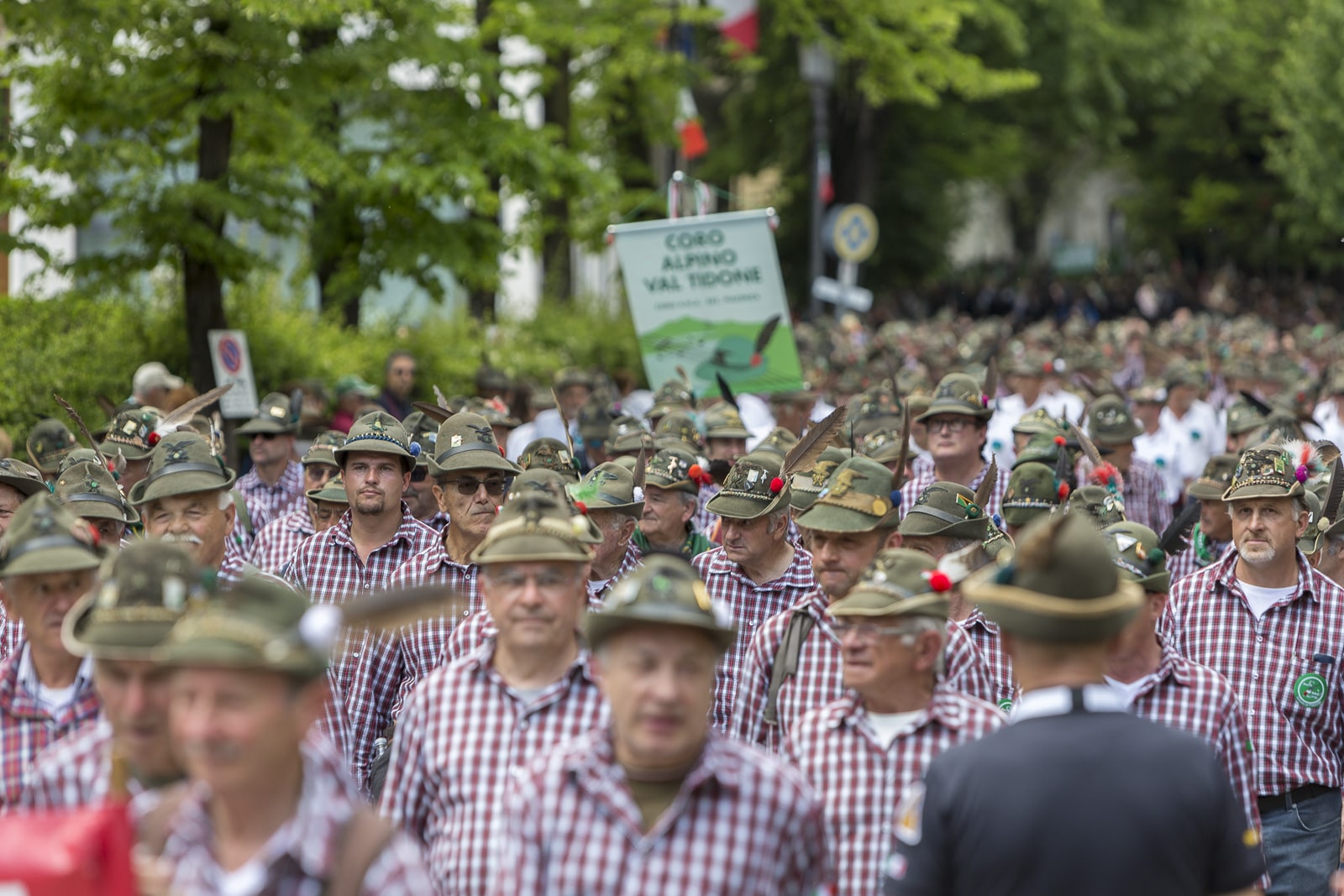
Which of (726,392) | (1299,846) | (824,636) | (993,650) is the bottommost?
(1299,846)

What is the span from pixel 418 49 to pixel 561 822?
1212 cm

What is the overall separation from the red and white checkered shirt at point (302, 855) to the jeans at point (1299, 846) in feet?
14.5

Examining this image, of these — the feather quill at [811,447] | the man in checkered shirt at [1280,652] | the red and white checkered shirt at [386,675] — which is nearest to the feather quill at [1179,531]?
the man in checkered shirt at [1280,652]

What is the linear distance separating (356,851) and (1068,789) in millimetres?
1639

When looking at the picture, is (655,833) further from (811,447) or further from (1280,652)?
(811,447)

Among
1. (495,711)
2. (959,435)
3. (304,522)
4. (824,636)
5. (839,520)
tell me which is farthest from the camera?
(959,435)

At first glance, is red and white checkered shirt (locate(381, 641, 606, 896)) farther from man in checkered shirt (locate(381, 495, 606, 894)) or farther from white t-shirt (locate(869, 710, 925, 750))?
white t-shirt (locate(869, 710, 925, 750))

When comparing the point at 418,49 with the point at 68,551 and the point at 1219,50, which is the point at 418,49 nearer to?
the point at 68,551

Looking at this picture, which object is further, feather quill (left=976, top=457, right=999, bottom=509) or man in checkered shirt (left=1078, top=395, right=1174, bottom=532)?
man in checkered shirt (left=1078, top=395, right=1174, bottom=532)

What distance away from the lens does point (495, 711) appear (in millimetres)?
5207

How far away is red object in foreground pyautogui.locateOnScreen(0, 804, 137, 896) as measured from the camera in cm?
361

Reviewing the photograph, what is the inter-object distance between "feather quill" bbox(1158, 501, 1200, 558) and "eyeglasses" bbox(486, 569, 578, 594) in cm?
511

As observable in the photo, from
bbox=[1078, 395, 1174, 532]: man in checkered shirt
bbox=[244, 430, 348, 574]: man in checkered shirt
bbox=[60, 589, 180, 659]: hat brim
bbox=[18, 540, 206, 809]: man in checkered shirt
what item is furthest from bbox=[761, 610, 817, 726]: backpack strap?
bbox=[1078, 395, 1174, 532]: man in checkered shirt

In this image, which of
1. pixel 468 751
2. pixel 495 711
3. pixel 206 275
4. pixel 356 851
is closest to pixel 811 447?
pixel 495 711
